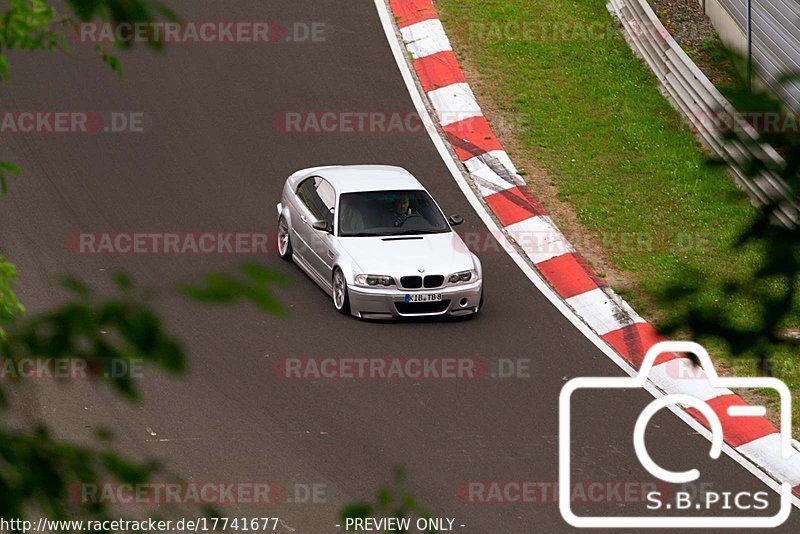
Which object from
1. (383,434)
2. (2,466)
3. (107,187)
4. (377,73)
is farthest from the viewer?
(377,73)

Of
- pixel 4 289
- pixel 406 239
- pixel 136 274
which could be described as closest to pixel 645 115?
pixel 406 239

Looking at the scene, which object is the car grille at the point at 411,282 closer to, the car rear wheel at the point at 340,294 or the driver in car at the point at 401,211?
the car rear wheel at the point at 340,294

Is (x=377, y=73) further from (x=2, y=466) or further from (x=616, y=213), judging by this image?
(x=2, y=466)

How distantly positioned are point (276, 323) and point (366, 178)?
2436 millimetres

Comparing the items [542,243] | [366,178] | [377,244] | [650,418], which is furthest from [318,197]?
[650,418]

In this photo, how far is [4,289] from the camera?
521cm

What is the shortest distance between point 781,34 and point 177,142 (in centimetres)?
796

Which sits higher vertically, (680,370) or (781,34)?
(781,34)

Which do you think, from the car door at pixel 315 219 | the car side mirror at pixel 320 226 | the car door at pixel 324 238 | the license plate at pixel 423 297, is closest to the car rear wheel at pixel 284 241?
the car door at pixel 315 219

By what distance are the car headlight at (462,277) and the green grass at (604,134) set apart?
1735 millimetres

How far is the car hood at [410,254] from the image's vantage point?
1343cm

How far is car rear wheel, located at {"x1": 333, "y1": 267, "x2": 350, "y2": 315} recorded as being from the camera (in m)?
13.5

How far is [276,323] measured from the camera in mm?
A: 13062

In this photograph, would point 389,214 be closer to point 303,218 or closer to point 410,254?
point 410,254
